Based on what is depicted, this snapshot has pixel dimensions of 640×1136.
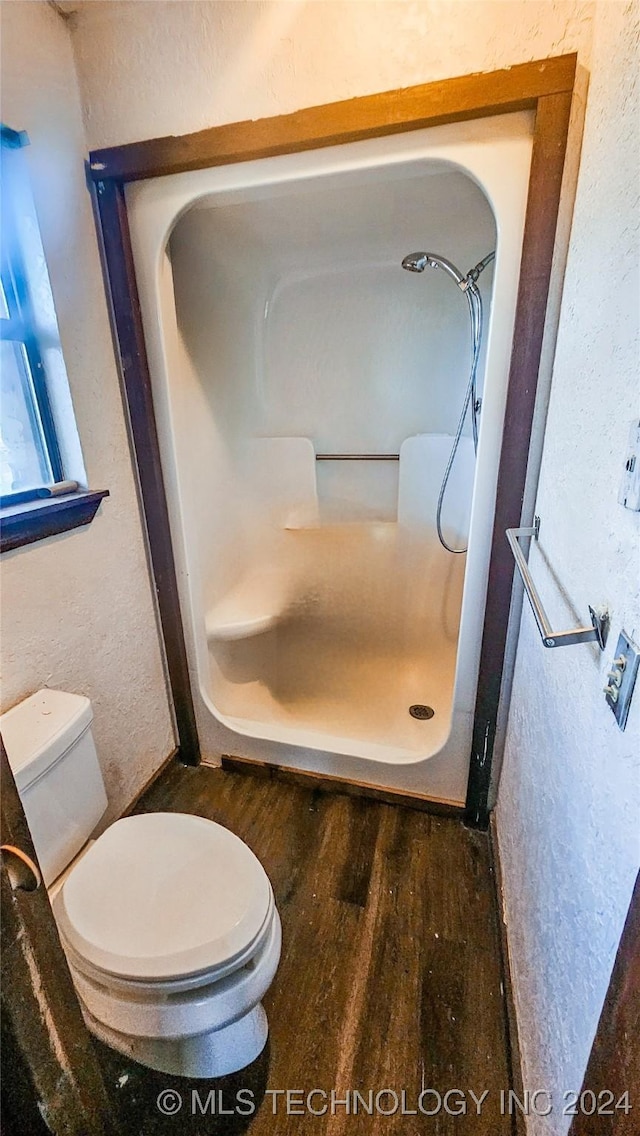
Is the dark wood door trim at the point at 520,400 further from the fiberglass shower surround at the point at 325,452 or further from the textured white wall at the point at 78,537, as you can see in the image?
the textured white wall at the point at 78,537

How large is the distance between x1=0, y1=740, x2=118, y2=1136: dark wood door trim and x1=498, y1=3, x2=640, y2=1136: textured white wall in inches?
24.6

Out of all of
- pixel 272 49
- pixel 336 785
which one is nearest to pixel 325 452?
pixel 272 49

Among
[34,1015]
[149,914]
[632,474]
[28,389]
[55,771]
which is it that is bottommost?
[149,914]

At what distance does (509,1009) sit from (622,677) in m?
0.99

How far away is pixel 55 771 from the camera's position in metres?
1.05

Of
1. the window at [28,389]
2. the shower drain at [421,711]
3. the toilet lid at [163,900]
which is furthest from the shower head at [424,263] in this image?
the toilet lid at [163,900]

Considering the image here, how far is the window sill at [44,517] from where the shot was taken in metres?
1.08

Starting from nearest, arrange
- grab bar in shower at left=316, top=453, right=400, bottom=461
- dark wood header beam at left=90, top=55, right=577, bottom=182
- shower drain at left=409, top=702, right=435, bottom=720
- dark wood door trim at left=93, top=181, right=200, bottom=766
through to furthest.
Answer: dark wood header beam at left=90, top=55, right=577, bottom=182
dark wood door trim at left=93, top=181, right=200, bottom=766
shower drain at left=409, top=702, right=435, bottom=720
grab bar in shower at left=316, top=453, right=400, bottom=461

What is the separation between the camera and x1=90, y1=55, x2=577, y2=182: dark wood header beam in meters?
0.94

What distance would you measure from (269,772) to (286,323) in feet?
5.89

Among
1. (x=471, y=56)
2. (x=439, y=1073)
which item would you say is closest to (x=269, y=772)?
(x=439, y=1073)

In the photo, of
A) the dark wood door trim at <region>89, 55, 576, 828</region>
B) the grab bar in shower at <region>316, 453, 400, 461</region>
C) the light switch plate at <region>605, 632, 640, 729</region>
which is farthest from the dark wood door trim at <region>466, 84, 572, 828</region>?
the grab bar in shower at <region>316, 453, 400, 461</region>

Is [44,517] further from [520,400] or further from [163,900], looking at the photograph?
[520,400]

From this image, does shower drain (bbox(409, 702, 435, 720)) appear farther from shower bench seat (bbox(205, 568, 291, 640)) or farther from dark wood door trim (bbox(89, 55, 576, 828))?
shower bench seat (bbox(205, 568, 291, 640))
